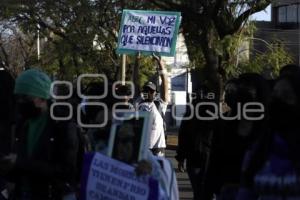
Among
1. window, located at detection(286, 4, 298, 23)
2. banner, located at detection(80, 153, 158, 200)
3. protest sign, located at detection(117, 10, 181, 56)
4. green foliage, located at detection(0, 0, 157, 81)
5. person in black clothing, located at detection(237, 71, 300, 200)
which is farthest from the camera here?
window, located at detection(286, 4, 298, 23)

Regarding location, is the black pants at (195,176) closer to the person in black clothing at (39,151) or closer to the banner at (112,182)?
the banner at (112,182)

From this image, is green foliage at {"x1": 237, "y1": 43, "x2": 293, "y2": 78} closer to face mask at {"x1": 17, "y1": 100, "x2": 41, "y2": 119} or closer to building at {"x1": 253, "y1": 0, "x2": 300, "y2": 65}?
face mask at {"x1": 17, "y1": 100, "x2": 41, "y2": 119}

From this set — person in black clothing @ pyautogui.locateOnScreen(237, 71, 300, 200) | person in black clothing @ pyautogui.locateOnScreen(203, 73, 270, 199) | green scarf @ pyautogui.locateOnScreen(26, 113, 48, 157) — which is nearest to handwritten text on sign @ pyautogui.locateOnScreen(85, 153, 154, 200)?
green scarf @ pyautogui.locateOnScreen(26, 113, 48, 157)

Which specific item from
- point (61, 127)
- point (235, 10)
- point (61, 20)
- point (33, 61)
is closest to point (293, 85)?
point (61, 127)

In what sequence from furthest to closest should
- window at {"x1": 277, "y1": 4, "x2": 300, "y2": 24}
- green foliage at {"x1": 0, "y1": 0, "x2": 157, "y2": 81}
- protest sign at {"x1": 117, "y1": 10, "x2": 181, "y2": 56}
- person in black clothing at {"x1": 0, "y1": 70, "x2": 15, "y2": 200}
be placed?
window at {"x1": 277, "y1": 4, "x2": 300, "y2": 24} → green foliage at {"x1": 0, "y1": 0, "x2": 157, "y2": 81} → protest sign at {"x1": 117, "y1": 10, "x2": 181, "y2": 56} → person in black clothing at {"x1": 0, "y1": 70, "x2": 15, "y2": 200}

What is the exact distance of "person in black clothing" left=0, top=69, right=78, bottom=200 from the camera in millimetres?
4730

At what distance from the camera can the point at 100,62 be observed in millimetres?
30469

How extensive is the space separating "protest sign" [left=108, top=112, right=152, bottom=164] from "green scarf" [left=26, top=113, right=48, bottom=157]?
42 centimetres

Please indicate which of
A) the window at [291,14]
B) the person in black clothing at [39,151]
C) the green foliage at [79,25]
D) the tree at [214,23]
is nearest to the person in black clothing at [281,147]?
the person in black clothing at [39,151]

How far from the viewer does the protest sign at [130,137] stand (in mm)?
4922

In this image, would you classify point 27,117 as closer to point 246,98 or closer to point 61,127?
point 61,127

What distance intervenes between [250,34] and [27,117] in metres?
19.9

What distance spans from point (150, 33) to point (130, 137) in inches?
462

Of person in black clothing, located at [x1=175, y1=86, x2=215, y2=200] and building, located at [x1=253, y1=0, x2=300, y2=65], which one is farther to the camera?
building, located at [x1=253, y1=0, x2=300, y2=65]
